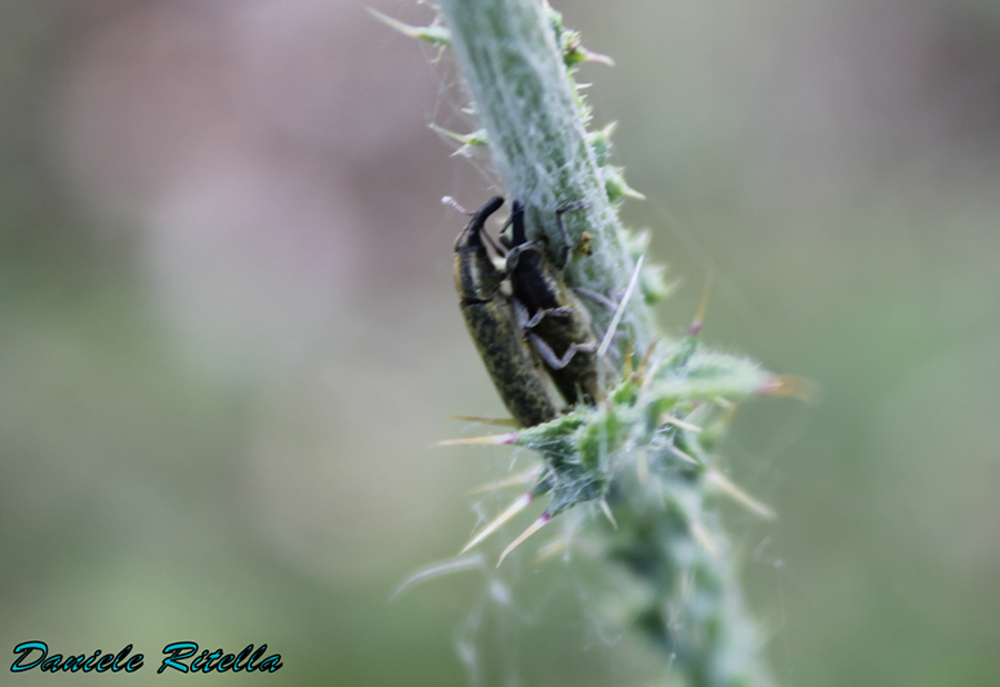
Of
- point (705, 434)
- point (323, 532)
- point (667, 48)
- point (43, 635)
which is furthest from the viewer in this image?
point (667, 48)

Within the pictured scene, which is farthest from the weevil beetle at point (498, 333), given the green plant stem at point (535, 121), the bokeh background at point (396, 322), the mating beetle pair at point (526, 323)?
the bokeh background at point (396, 322)

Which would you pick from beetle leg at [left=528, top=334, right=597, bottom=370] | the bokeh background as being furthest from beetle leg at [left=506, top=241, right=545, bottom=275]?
the bokeh background

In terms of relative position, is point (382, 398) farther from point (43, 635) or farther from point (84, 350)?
point (43, 635)

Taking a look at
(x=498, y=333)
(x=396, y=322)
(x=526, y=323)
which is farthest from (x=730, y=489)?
(x=396, y=322)

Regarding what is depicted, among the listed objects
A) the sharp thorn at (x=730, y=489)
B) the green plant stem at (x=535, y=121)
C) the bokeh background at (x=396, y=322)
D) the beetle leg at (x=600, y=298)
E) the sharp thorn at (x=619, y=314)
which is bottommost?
the sharp thorn at (x=730, y=489)

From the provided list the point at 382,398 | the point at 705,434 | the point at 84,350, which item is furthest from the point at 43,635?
the point at 705,434

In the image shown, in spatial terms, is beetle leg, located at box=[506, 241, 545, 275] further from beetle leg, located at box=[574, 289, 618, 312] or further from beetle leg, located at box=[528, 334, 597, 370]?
Result: beetle leg, located at box=[528, 334, 597, 370]

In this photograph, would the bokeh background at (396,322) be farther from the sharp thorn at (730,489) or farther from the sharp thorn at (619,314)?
the sharp thorn at (619,314)

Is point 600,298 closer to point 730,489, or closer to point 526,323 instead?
point 526,323
